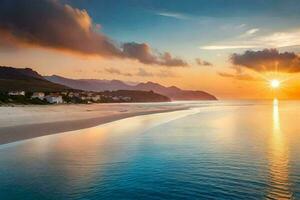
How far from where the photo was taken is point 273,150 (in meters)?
32.4

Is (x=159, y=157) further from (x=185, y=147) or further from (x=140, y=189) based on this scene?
(x=140, y=189)

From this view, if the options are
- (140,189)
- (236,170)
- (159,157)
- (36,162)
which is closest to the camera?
(140,189)

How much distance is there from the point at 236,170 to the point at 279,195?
6.01 meters

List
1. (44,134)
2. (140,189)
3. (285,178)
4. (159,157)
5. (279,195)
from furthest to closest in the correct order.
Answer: (44,134)
(159,157)
(285,178)
(140,189)
(279,195)

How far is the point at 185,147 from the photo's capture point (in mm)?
33562

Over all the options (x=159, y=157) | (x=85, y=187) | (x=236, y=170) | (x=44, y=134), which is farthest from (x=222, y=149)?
(x=44, y=134)

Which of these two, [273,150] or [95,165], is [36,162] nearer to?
[95,165]

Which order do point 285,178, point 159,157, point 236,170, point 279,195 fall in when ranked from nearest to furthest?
point 279,195 < point 285,178 < point 236,170 < point 159,157

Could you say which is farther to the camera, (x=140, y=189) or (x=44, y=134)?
(x=44, y=134)

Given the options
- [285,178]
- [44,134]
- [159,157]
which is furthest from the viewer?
[44,134]

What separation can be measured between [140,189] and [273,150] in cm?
1870

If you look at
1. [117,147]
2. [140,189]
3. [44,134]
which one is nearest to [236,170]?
[140,189]

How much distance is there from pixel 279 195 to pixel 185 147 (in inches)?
667

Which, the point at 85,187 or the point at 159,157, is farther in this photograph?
the point at 159,157
